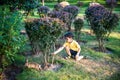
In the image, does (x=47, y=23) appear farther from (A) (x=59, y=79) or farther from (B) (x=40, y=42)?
(A) (x=59, y=79)

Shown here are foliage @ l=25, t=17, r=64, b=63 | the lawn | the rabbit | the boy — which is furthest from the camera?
the boy

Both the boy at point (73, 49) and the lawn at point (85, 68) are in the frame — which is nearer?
the lawn at point (85, 68)

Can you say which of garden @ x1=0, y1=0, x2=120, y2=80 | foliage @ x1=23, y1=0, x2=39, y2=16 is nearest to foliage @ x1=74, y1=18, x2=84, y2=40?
garden @ x1=0, y1=0, x2=120, y2=80

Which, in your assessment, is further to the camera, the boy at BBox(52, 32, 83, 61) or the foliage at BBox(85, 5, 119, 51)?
the foliage at BBox(85, 5, 119, 51)

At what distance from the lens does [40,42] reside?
10023 millimetres

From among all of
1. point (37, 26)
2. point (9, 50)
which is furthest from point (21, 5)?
point (9, 50)

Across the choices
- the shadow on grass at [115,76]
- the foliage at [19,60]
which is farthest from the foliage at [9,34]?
the shadow on grass at [115,76]

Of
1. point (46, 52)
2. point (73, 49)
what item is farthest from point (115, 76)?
point (46, 52)

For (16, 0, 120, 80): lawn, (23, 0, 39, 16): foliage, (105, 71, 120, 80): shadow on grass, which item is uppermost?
(23, 0, 39, 16): foliage

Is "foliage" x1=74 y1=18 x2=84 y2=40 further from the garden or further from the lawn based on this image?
the lawn

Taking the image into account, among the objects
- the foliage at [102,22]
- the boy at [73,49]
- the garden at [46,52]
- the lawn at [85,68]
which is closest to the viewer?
the garden at [46,52]

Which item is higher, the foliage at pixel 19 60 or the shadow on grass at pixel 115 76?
the foliage at pixel 19 60

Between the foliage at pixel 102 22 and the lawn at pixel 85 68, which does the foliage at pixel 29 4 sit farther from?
the foliage at pixel 102 22

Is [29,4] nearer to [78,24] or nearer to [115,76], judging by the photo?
[78,24]
